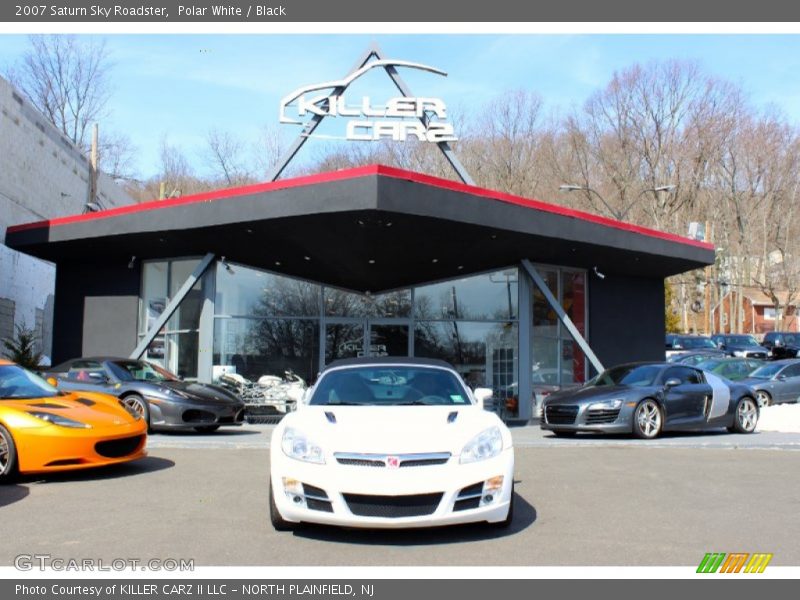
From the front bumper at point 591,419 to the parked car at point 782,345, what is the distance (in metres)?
32.6

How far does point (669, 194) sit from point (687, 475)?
46126mm

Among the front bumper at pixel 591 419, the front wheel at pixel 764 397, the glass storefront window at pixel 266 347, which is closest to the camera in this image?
the front bumper at pixel 591 419

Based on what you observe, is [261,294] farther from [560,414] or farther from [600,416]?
[600,416]

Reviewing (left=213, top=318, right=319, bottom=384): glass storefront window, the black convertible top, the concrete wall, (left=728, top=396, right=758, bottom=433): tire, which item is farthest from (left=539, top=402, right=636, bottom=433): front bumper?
the concrete wall

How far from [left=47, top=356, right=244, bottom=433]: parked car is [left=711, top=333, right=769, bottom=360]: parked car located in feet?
114

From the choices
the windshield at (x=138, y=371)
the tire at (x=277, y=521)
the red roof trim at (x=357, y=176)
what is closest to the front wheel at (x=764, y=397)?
the red roof trim at (x=357, y=176)

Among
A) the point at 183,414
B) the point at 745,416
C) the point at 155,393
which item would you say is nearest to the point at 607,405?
the point at 745,416

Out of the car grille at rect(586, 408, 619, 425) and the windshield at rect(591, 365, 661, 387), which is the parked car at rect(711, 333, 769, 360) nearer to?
the windshield at rect(591, 365, 661, 387)

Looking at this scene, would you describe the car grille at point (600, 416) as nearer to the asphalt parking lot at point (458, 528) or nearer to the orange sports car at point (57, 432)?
the asphalt parking lot at point (458, 528)

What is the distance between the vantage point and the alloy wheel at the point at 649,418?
1317 centimetres

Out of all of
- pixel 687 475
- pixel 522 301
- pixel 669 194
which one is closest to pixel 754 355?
pixel 669 194

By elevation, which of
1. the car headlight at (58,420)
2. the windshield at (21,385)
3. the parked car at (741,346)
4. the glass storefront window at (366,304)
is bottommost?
the car headlight at (58,420)

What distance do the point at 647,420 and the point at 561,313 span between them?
4901 millimetres

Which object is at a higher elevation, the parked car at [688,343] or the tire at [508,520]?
the parked car at [688,343]
